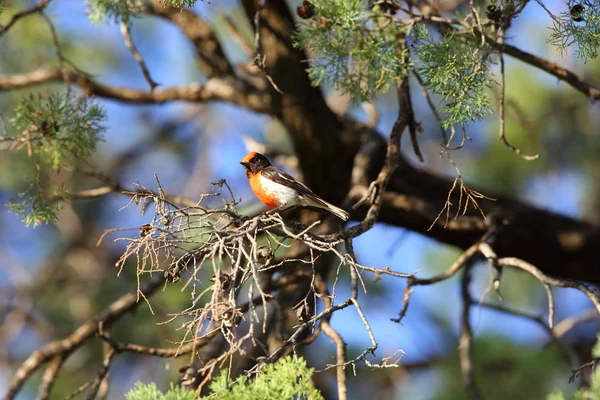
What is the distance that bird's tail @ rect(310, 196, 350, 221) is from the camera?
2876 millimetres

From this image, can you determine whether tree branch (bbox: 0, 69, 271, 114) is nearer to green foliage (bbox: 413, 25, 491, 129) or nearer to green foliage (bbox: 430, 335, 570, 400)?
green foliage (bbox: 413, 25, 491, 129)

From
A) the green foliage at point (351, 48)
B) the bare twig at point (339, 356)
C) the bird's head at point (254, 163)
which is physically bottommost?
the bare twig at point (339, 356)

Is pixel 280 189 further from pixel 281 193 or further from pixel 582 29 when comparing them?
pixel 582 29

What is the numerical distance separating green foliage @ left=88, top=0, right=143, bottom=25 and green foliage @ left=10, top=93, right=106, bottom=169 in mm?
406

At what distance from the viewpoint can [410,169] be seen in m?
4.12

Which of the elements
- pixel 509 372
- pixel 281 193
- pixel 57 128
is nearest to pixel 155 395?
pixel 57 128

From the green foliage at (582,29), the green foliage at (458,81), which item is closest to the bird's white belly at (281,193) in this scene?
the green foliage at (458,81)

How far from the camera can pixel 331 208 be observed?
300 cm

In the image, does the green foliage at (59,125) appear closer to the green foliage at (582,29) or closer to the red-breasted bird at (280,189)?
the red-breasted bird at (280,189)

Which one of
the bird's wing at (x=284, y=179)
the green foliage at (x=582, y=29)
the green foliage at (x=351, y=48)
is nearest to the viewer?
the green foliage at (x=582, y=29)

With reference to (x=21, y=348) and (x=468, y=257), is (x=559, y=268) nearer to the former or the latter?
(x=468, y=257)

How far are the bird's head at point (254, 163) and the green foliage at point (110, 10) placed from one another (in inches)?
37.5

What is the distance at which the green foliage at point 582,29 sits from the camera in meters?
2.18

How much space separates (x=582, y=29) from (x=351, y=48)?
852 millimetres
